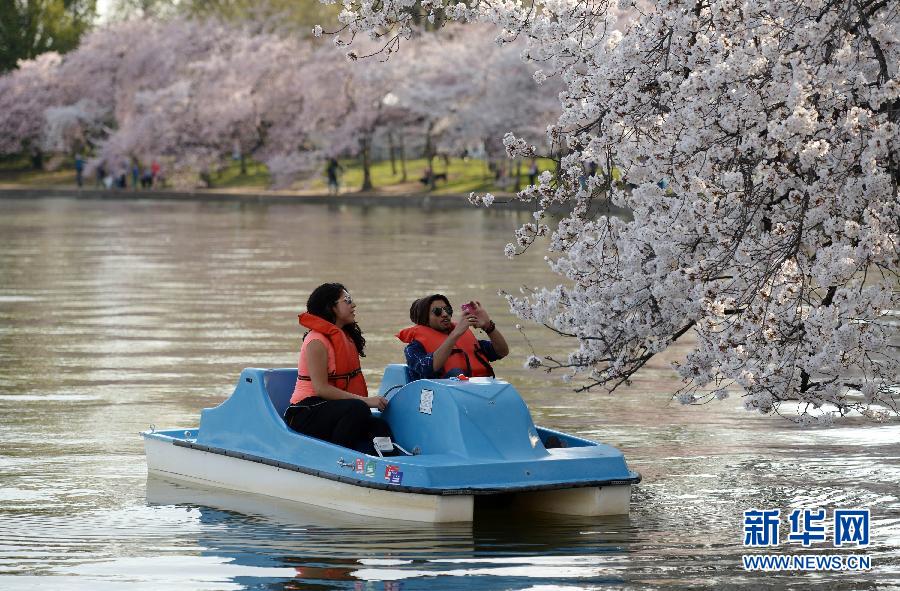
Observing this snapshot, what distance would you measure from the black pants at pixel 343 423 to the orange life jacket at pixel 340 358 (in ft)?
0.75

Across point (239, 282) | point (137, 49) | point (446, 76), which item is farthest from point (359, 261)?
point (137, 49)

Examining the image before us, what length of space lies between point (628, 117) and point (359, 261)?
70.0 ft

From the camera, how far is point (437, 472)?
1005 centimetres

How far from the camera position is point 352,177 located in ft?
253

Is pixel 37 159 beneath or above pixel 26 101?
beneath

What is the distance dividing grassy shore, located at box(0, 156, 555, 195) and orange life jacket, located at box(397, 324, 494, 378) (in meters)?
54.4

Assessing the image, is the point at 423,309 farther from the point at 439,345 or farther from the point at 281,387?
the point at 281,387

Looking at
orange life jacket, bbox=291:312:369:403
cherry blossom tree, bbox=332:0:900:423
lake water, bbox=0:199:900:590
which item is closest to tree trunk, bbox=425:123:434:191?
lake water, bbox=0:199:900:590

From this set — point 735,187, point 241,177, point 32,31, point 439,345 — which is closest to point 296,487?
point 439,345

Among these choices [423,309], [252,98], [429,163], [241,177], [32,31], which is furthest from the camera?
[32,31]

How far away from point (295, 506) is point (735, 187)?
10.5 feet

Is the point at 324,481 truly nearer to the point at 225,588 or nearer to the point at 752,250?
the point at 225,588

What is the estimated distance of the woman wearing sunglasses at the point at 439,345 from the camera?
11.4 m

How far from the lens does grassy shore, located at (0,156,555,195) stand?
69.8 m
